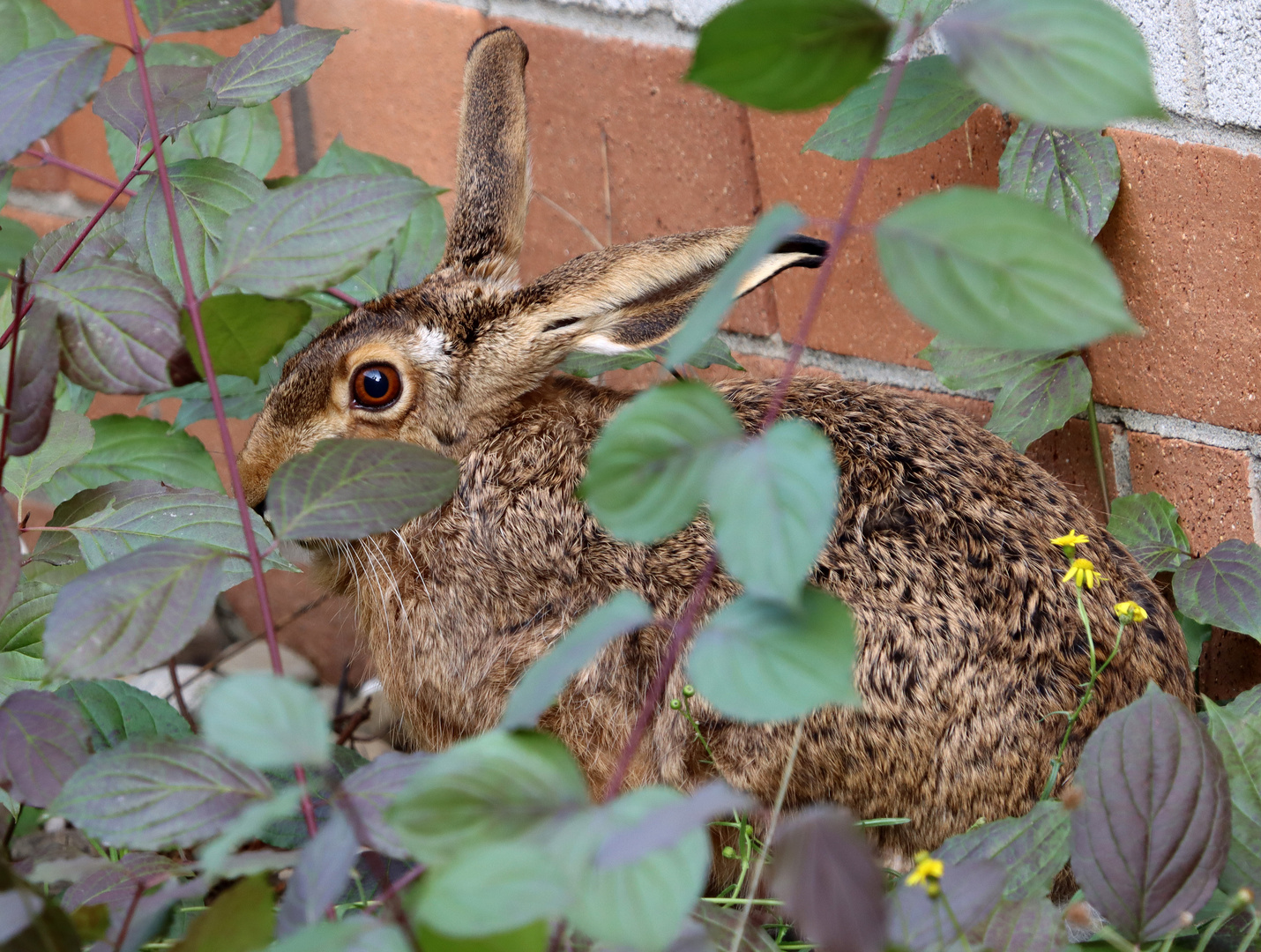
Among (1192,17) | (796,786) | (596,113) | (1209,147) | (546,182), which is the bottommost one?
(796,786)

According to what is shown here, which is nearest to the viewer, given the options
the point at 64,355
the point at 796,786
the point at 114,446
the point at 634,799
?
the point at 634,799

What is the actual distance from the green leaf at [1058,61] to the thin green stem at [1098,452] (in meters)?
0.93

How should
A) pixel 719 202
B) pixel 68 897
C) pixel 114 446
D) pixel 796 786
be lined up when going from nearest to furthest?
pixel 68 897, pixel 796 786, pixel 114 446, pixel 719 202

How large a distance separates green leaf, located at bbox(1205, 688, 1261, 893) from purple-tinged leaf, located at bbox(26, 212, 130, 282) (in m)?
1.05

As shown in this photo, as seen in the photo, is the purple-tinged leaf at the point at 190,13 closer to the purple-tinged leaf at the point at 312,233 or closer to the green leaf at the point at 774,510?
the purple-tinged leaf at the point at 312,233

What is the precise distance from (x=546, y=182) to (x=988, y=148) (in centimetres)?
80

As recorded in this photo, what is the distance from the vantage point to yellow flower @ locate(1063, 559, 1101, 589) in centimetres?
112

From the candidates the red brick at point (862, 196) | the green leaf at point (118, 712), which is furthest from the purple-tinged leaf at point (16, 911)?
the red brick at point (862, 196)

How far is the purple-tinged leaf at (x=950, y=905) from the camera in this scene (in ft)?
2.33

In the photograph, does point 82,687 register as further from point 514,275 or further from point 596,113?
point 596,113

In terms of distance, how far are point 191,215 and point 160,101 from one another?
4.5 inches

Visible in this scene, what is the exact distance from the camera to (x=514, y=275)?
67.0 inches

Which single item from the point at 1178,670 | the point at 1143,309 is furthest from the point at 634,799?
the point at 1143,309

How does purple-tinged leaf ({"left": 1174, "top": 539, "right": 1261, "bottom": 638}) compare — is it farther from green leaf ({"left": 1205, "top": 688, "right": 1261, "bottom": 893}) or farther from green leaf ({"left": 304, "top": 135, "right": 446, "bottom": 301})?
green leaf ({"left": 304, "top": 135, "right": 446, "bottom": 301})
